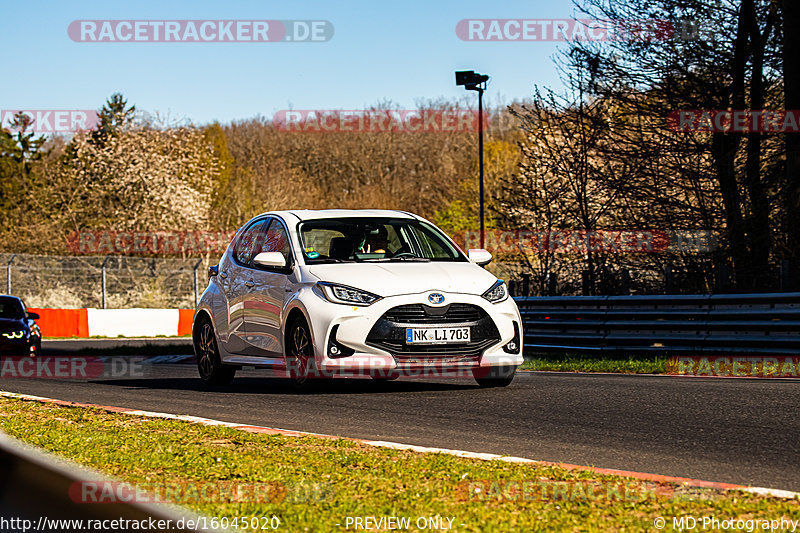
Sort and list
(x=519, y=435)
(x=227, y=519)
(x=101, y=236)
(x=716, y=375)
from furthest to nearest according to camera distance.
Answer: (x=101, y=236)
(x=716, y=375)
(x=519, y=435)
(x=227, y=519)

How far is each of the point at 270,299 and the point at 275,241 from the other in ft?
2.87

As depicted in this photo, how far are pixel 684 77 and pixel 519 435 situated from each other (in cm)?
1406

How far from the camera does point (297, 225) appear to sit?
1095 cm

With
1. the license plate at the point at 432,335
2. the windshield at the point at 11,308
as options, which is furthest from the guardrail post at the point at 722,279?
the windshield at the point at 11,308

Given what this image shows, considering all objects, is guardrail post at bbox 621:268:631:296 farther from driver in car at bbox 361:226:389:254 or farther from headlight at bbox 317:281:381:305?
headlight at bbox 317:281:381:305

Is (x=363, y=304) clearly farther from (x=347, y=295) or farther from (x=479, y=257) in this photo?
(x=479, y=257)

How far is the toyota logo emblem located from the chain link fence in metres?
31.4

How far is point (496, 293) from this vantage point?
10.0 m

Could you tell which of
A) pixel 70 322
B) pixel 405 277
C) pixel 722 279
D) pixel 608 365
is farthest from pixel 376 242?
pixel 70 322

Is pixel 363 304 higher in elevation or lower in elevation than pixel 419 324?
higher

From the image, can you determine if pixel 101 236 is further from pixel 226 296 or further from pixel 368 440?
pixel 368 440

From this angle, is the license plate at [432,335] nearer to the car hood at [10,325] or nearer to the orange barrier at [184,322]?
the car hood at [10,325]

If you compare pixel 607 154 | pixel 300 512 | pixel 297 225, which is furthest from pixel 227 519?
pixel 607 154

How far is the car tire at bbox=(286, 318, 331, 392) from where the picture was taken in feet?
32.1
